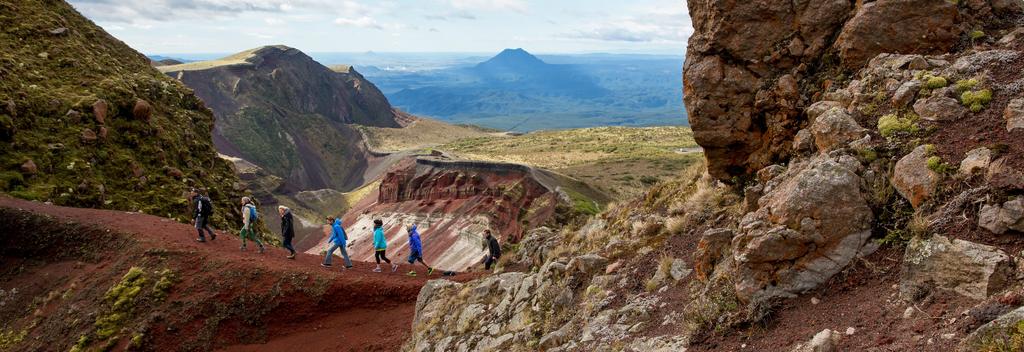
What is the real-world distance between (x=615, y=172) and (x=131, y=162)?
38087mm

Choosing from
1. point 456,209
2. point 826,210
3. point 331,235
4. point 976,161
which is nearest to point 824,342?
point 826,210

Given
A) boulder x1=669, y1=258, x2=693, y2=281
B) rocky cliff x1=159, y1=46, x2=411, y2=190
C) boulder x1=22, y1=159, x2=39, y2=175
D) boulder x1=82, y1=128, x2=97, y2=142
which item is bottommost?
rocky cliff x1=159, y1=46, x2=411, y2=190

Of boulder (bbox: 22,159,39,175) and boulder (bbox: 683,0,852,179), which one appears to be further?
boulder (bbox: 22,159,39,175)

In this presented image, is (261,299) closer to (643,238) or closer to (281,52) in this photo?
(643,238)

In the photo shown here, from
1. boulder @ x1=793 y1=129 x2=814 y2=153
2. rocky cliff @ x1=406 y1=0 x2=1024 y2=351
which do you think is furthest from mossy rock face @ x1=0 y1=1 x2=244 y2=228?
boulder @ x1=793 y1=129 x2=814 y2=153

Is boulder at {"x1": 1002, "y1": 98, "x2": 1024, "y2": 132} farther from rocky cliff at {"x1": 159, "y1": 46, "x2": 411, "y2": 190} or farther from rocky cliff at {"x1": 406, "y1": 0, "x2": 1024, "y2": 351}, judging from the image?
rocky cliff at {"x1": 159, "y1": 46, "x2": 411, "y2": 190}

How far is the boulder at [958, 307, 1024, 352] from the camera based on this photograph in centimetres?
397

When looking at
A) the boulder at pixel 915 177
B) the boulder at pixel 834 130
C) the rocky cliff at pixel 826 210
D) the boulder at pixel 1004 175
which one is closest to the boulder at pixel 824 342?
the rocky cliff at pixel 826 210

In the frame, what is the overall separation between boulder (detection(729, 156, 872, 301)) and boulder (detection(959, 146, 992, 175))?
0.91 m

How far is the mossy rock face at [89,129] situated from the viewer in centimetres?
2283

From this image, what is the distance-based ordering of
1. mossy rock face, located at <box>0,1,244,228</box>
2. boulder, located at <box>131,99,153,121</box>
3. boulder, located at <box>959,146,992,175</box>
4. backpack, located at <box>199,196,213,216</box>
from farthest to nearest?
boulder, located at <box>131,99,153,121</box>
mossy rock face, located at <box>0,1,244,228</box>
backpack, located at <box>199,196,213,216</box>
boulder, located at <box>959,146,992,175</box>

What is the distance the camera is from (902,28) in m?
8.05

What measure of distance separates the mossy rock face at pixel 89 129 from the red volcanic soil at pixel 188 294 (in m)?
4.55

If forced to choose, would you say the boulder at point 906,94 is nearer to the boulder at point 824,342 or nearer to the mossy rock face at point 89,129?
the boulder at point 824,342
